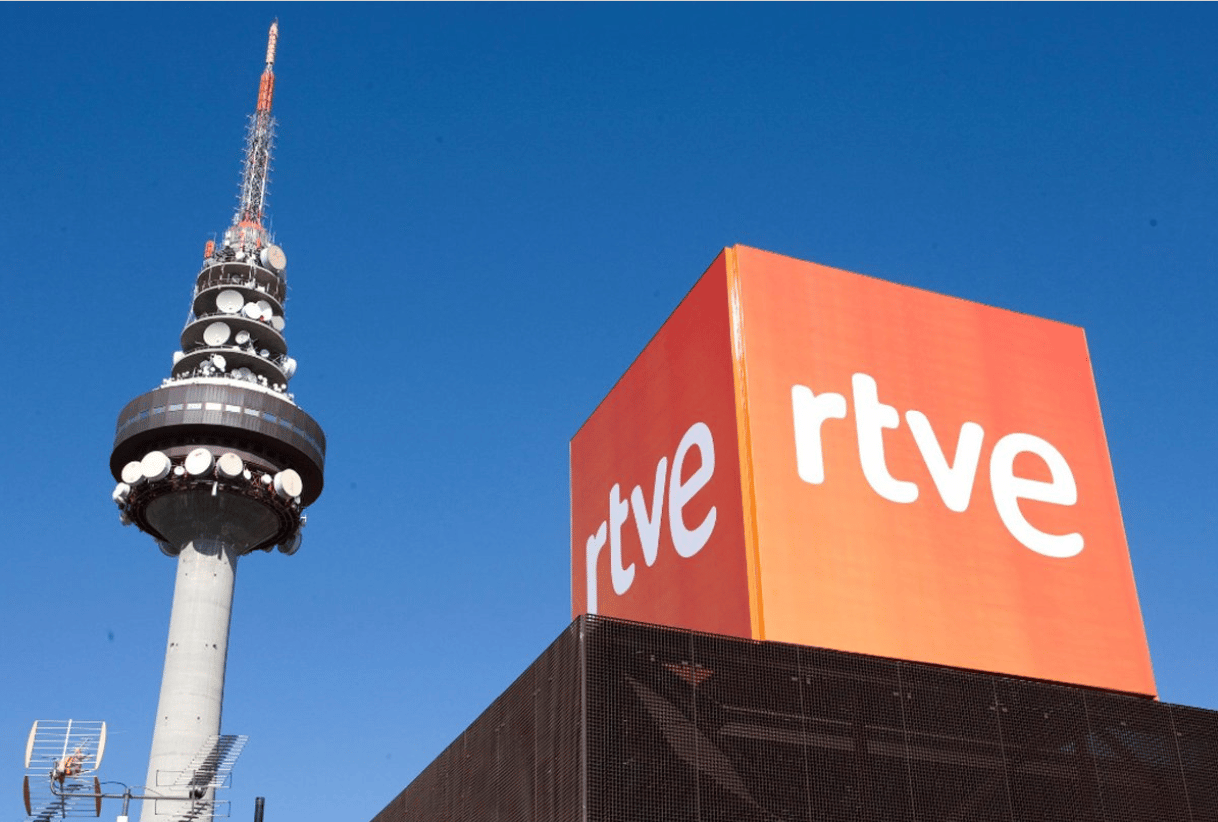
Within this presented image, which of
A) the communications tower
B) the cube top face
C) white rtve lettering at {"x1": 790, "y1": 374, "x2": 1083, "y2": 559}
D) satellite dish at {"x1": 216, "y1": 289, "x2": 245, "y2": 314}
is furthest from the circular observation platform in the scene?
white rtve lettering at {"x1": 790, "y1": 374, "x2": 1083, "y2": 559}

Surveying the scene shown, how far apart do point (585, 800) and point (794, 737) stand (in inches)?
178

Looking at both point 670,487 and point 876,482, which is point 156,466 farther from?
point 876,482

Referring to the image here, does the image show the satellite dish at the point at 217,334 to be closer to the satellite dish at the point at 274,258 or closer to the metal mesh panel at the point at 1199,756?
the satellite dish at the point at 274,258

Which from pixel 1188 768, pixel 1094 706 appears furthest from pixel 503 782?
pixel 1188 768

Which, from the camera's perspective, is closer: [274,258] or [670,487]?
[670,487]

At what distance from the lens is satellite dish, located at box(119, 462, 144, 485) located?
73.6 m

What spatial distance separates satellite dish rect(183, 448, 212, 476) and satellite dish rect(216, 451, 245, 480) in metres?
0.71

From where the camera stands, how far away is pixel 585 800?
2056 cm

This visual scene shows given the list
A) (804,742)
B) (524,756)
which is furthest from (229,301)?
(804,742)

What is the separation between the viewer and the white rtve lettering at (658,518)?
91.5ft

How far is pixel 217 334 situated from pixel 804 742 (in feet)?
209

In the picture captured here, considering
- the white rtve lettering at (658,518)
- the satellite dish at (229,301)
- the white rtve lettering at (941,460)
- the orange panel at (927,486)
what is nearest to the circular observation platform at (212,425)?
the satellite dish at (229,301)

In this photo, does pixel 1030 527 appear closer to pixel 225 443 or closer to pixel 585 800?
pixel 585 800

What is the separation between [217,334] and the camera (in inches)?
3123
